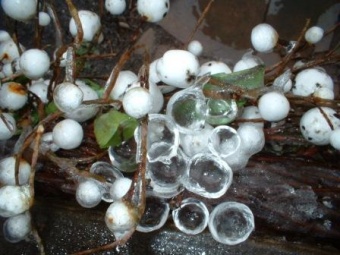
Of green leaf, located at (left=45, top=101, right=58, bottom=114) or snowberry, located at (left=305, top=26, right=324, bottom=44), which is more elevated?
snowberry, located at (left=305, top=26, right=324, bottom=44)

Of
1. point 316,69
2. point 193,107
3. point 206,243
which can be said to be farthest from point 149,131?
point 316,69

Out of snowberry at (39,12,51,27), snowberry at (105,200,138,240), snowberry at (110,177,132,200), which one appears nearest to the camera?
snowberry at (105,200,138,240)

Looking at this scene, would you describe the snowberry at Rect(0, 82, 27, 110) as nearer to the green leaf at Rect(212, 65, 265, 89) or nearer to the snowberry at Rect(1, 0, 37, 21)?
the snowberry at Rect(1, 0, 37, 21)

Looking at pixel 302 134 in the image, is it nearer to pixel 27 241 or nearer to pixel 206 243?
pixel 206 243

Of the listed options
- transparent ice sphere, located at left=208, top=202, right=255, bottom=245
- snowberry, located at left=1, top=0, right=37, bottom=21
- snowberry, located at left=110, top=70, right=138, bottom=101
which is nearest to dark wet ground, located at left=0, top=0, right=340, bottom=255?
transparent ice sphere, located at left=208, top=202, right=255, bottom=245

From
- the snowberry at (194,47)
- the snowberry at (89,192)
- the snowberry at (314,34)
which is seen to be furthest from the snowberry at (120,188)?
the snowberry at (314,34)

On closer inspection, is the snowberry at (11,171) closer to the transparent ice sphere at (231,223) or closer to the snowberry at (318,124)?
the transparent ice sphere at (231,223)
